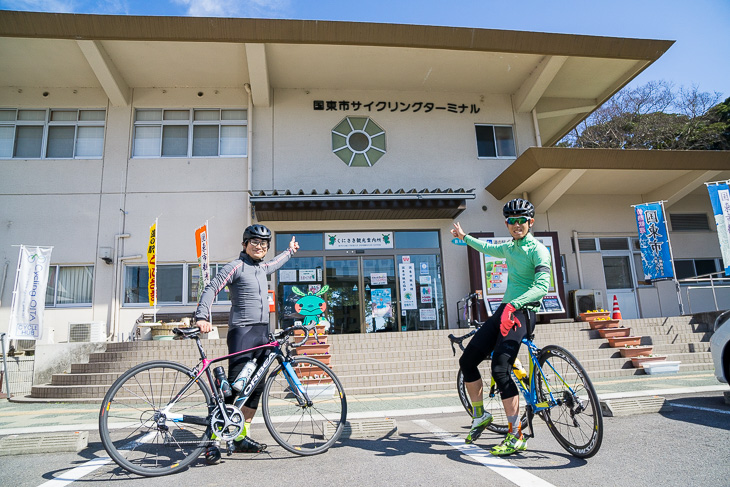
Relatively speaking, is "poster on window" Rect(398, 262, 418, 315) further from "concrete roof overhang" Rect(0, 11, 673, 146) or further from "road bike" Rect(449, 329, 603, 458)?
"road bike" Rect(449, 329, 603, 458)

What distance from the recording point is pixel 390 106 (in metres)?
13.5

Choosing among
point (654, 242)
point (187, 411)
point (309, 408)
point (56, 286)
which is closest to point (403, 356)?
point (309, 408)

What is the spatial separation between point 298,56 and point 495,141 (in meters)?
6.10

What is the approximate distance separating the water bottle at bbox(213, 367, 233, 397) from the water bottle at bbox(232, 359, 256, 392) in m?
0.06

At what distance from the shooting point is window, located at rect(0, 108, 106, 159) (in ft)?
41.0

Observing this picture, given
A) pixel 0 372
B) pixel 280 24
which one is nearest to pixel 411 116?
pixel 280 24

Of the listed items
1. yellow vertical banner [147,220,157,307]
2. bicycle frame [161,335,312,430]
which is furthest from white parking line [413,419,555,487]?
yellow vertical banner [147,220,157,307]

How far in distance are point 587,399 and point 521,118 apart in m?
12.3

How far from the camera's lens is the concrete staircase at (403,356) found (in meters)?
7.97

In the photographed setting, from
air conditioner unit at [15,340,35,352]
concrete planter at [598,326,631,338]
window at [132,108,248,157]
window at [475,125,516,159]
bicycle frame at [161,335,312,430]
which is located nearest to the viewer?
bicycle frame at [161,335,312,430]

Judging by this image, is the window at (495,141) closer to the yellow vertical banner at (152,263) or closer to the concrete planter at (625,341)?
the concrete planter at (625,341)

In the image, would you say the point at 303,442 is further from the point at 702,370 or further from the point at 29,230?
the point at 29,230

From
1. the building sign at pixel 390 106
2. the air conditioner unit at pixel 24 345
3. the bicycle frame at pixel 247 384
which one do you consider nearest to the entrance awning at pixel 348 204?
the building sign at pixel 390 106

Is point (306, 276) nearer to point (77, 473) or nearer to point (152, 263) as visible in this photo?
point (152, 263)
